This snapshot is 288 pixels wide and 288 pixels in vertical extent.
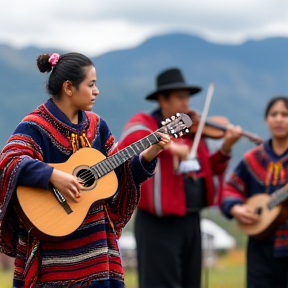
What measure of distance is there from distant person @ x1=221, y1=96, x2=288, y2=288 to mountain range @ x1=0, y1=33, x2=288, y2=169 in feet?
102

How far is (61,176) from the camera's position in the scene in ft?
14.9

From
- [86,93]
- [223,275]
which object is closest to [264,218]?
[86,93]

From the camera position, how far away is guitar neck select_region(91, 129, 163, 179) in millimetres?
4664

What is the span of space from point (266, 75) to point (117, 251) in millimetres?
65930

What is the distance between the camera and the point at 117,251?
4.81m

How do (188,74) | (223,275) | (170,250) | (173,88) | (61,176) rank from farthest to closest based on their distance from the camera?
(188,74) < (223,275) < (173,88) < (170,250) < (61,176)

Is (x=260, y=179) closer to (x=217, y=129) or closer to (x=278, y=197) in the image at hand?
(x=278, y=197)

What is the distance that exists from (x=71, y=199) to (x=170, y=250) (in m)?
2.58

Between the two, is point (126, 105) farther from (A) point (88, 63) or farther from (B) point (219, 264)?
(A) point (88, 63)

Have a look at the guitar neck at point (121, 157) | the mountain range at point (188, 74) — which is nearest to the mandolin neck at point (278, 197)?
the guitar neck at point (121, 157)

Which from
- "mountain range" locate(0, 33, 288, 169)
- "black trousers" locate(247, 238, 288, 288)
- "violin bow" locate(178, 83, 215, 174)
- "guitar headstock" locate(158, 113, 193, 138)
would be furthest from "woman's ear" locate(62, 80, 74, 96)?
"mountain range" locate(0, 33, 288, 169)

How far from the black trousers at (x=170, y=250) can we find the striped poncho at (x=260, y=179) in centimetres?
32

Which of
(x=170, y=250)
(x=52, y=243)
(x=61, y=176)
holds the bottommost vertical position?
(x=52, y=243)

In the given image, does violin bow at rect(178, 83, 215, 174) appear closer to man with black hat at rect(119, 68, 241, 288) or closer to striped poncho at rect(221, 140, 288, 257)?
man with black hat at rect(119, 68, 241, 288)
